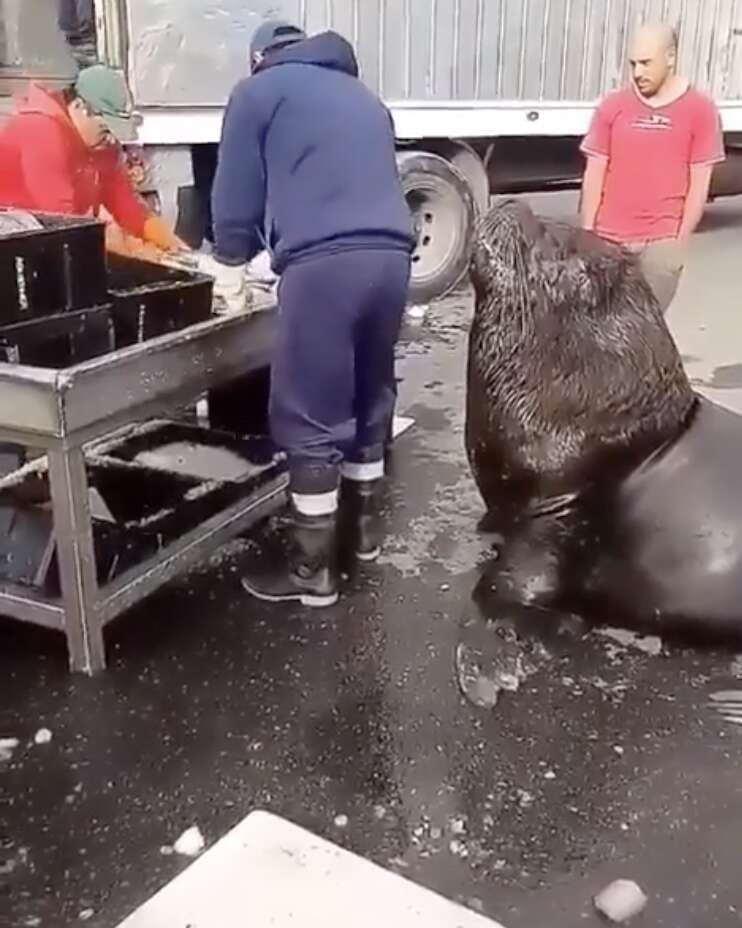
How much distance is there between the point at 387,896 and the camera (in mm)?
1994

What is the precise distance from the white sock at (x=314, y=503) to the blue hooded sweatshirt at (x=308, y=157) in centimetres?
63

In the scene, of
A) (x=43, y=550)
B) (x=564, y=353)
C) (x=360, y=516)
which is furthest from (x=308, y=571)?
(x=564, y=353)

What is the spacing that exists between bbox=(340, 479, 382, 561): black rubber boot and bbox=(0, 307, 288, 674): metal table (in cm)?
54

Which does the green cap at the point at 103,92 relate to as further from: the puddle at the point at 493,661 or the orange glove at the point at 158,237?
the puddle at the point at 493,661

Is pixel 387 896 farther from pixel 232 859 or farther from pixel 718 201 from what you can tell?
pixel 718 201

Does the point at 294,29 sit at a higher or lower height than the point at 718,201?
higher

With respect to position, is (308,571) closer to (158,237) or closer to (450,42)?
(158,237)

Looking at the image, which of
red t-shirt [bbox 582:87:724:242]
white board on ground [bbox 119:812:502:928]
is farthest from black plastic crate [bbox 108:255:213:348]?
red t-shirt [bbox 582:87:724:242]

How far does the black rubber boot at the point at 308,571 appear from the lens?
333cm

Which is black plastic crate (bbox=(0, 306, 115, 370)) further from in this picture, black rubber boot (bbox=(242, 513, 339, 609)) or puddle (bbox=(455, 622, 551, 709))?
puddle (bbox=(455, 622, 551, 709))

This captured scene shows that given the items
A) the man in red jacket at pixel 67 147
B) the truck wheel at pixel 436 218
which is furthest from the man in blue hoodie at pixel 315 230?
the truck wheel at pixel 436 218

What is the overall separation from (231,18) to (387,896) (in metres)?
5.04

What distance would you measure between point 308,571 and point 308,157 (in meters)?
1.16

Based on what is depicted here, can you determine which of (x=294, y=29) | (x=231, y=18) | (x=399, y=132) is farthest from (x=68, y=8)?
(x=294, y=29)
